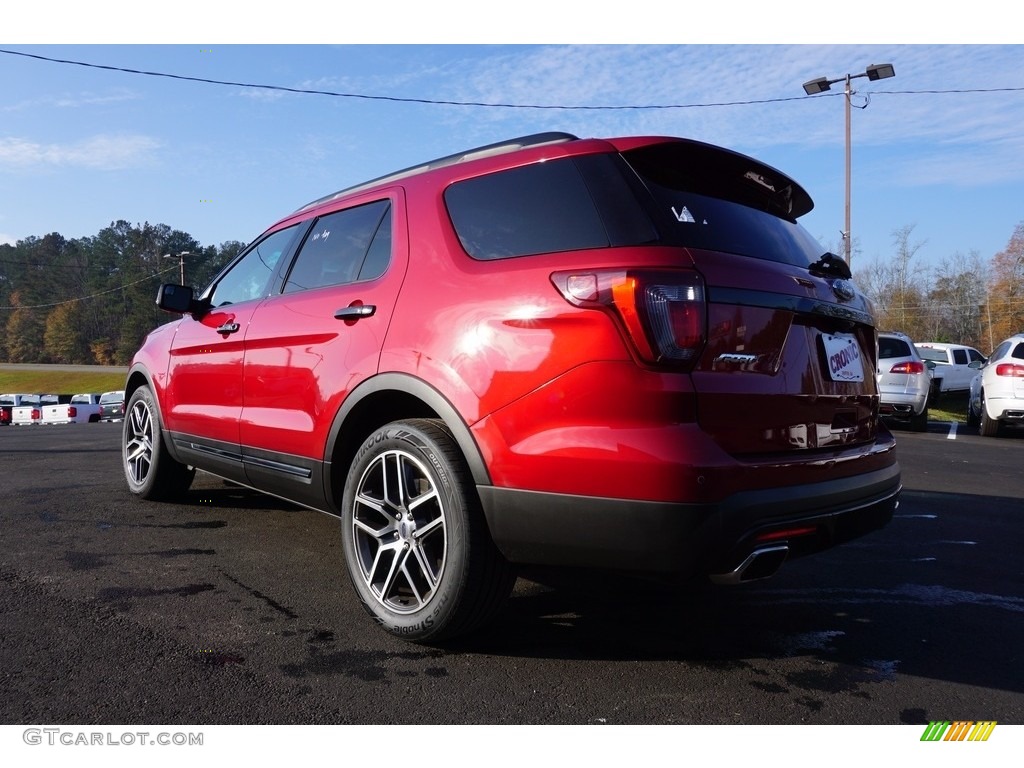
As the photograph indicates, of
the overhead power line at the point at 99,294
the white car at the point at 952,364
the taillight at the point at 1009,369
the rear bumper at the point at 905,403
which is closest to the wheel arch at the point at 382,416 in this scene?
the taillight at the point at 1009,369

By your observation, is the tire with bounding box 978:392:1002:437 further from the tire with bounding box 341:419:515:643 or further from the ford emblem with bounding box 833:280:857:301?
the tire with bounding box 341:419:515:643

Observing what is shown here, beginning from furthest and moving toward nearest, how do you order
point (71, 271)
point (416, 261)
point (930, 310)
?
point (71, 271) < point (930, 310) < point (416, 261)

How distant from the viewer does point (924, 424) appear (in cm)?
1284

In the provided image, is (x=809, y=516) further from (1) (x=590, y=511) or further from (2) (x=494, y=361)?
(2) (x=494, y=361)

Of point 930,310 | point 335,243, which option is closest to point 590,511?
point 335,243

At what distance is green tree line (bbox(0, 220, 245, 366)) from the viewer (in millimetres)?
73875

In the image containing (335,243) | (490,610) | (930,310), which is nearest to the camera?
(490,610)

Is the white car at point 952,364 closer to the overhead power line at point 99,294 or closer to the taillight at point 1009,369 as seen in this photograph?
the taillight at point 1009,369

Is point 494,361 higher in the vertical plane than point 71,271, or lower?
lower

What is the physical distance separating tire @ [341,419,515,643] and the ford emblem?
159cm

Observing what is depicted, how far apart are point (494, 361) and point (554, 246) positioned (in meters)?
0.43

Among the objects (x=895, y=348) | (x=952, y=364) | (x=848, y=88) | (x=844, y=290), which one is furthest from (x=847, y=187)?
(x=844, y=290)

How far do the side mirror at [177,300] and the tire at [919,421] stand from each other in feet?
38.6

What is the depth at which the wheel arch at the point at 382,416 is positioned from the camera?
2.58m
